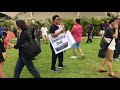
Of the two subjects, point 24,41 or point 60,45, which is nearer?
point 24,41

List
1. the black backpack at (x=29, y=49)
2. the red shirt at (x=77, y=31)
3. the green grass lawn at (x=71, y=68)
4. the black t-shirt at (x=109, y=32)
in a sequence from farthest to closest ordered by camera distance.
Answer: the red shirt at (x=77, y=31) < the green grass lawn at (x=71, y=68) < the black t-shirt at (x=109, y=32) < the black backpack at (x=29, y=49)

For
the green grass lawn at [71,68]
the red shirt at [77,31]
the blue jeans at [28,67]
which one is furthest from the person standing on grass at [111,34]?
the red shirt at [77,31]

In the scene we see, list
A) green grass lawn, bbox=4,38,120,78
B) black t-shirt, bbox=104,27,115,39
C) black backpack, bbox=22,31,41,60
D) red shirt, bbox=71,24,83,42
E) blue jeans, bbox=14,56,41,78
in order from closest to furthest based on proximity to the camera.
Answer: black backpack, bbox=22,31,41,60
blue jeans, bbox=14,56,41,78
black t-shirt, bbox=104,27,115,39
green grass lawn, bbox=4,38,120,78
red shirt, bbox=71,24,83,42

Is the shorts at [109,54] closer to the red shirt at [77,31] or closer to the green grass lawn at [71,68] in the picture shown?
the green grass lawn at [71,68]

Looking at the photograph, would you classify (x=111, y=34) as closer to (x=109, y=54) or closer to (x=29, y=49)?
(x=109, y=54)

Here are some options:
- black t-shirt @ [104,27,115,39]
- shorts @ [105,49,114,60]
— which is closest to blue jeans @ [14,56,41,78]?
shorts @ [105,49,114,60]

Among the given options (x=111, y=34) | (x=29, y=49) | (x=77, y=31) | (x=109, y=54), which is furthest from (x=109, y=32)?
(x=77, y=31)

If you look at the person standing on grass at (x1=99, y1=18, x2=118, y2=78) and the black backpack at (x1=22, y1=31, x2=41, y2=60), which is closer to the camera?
the black backpack at (x1=22, y1=31, x2=41, y2=60)

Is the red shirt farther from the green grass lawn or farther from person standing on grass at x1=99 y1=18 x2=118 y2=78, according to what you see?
person standing on grass at x1=99 y1=18 x2=118 y2=78
